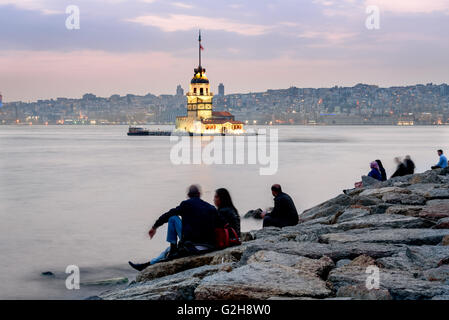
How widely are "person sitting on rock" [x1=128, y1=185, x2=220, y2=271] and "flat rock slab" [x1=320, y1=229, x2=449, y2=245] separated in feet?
5.86

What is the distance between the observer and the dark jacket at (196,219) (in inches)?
313

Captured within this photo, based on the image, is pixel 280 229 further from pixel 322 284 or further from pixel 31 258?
pixel 31 258

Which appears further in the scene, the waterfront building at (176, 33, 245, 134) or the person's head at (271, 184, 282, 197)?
the waterfront building at (176, 33, 245, 134)

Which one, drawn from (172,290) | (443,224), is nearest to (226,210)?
(172,290)

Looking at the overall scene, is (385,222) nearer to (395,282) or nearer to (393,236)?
(393,236)

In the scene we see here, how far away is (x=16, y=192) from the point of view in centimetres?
2828

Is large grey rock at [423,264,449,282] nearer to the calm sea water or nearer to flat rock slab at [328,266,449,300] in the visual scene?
flat rock slab at [328,266,449,300]

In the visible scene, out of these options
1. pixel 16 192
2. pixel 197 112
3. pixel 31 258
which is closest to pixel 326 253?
pixel 31 258

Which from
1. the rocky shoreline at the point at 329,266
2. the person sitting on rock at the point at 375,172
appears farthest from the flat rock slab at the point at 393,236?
the person sitting on rock at the point at 375,172

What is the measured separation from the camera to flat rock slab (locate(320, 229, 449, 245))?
8000 mm

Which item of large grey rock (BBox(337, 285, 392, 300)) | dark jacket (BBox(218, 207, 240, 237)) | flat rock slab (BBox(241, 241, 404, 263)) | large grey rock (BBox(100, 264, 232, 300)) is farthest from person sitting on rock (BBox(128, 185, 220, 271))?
large grey rock (BBox(337, 285, 392, 300))

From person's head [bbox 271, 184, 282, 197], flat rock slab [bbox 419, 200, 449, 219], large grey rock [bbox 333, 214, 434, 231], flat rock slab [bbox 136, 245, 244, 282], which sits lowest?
flat rock slab [bbox 136, 245, 244, 282]

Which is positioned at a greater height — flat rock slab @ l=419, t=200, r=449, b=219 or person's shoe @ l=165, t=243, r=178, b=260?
flat rock slab @ l=419, t=200, r=449, b=219
